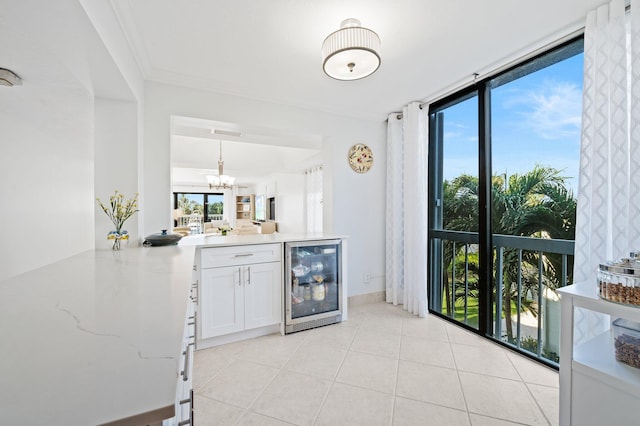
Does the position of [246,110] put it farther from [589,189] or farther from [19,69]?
[589,189]

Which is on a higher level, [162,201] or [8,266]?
[162,201]

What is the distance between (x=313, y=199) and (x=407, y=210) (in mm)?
2787

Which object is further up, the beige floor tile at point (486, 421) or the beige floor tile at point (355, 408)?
the beige floor tile at point (486, 421)

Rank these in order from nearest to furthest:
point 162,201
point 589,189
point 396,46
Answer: point 589,189 → point 396,46 → point 162,201

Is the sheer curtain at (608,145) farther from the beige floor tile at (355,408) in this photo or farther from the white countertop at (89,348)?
the white countertop at (89,348)

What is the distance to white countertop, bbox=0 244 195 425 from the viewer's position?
14.5 inches

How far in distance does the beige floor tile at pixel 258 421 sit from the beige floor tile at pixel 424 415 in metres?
0.63

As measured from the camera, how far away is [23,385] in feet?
1.32

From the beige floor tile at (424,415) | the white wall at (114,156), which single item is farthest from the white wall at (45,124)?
the beige floor tile at (424,415)

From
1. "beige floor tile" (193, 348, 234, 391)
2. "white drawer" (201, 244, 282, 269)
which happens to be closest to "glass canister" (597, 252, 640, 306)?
"white drawer" (201, 244, 282, 269)

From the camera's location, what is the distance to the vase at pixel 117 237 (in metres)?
1.87

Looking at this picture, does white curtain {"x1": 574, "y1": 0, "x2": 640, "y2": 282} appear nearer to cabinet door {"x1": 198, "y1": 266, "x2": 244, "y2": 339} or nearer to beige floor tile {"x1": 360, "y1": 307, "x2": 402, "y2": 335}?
beige floor tile {"x1": 360, "y1": 307, "x2": 402, "y2": 335}

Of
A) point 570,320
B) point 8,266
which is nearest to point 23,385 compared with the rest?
point 8,266

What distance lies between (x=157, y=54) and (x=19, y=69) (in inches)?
36.6
